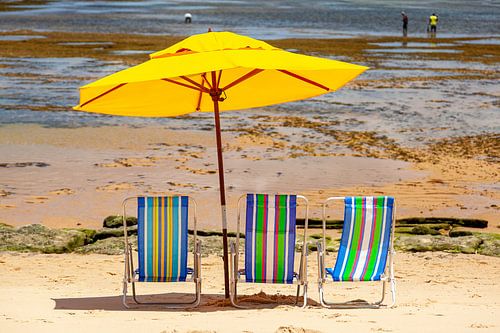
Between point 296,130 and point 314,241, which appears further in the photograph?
point 296,130

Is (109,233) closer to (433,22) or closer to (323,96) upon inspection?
(323,96)

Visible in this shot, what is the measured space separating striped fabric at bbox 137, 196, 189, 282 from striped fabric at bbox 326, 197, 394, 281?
3.81 ft

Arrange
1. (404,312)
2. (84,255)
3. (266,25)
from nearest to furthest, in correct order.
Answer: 1. (404,312)
2. (84,255)
3. (266,25)

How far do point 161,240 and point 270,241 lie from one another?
2.75 ft

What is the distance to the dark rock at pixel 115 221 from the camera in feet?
37.1

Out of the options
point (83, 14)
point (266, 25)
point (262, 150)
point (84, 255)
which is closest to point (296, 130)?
point (262, 150)

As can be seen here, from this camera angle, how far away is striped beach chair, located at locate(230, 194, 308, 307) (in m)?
7.25

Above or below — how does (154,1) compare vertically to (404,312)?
above

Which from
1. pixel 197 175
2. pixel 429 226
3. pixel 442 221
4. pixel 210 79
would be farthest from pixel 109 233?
pixel 442 221

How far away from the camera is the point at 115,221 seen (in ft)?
37.6

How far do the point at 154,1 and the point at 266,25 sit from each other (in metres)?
33.1

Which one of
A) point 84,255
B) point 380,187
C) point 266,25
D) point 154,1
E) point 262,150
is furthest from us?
point 154,1

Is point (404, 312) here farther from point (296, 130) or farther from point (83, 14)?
point (83, 14)

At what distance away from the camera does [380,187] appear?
1420 cm
